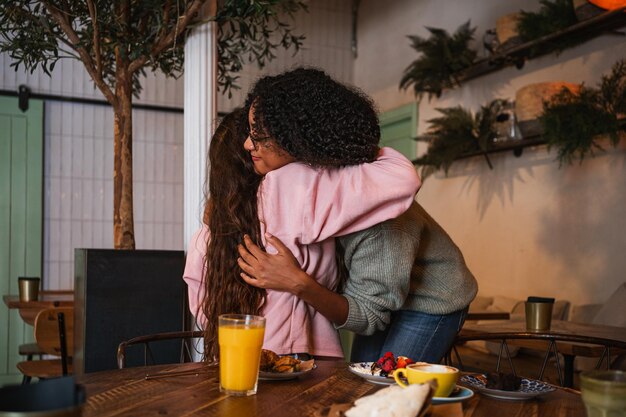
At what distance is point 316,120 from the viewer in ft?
5.00

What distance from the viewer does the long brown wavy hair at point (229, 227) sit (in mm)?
1585

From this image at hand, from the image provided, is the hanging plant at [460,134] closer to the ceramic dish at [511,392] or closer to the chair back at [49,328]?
the chair back at [49,328]

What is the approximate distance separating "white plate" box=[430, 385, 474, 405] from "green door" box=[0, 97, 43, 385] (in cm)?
435

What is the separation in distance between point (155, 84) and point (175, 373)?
4.35 meters

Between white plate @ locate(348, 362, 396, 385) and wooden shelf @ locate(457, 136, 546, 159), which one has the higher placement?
wooden shelf @ locate(457, 136, 546, 159)

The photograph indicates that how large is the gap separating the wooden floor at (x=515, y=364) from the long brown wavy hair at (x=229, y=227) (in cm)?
206

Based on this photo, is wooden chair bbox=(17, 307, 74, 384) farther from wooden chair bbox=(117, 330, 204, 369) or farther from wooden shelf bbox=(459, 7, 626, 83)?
wooden shelf bbox=(459, 7, 626, 83)

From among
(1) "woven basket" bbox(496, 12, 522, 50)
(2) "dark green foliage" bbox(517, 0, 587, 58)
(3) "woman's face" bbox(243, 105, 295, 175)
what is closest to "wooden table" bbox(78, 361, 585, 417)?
(3) "woman's face" bbox(243, 105, 295, 175)

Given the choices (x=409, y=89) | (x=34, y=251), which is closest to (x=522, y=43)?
(x=409, y=89)

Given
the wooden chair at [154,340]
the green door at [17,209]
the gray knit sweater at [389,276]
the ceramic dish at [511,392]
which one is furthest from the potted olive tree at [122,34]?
the green door at [17,209]

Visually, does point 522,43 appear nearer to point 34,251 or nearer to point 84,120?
point 84,120

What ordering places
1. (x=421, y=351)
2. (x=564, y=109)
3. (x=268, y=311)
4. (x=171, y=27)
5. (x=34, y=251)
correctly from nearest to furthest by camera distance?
1. (x=268, y=311)
2. (x=421, y=351)
3. (x=171, y=27)
4. (x=564, y=109)
5. (x=34, y=251)

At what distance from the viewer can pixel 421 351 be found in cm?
176

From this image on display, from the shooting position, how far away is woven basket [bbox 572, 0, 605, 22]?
346 centimetres
